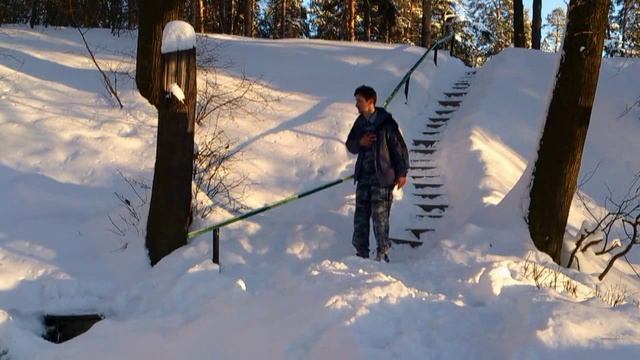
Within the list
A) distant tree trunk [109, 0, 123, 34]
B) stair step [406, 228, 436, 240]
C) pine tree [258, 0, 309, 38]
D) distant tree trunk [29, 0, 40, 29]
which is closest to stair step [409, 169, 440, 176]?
stair step [406, 228, 436, 240]

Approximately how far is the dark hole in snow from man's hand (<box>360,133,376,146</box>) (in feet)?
9.19

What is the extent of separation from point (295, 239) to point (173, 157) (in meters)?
1.63

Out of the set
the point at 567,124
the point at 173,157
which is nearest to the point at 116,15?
the point at 173,157

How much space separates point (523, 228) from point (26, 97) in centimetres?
771

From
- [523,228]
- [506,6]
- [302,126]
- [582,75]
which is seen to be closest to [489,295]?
[523,228]

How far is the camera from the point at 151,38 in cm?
684

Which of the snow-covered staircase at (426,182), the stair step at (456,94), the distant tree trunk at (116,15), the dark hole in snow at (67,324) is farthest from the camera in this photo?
the distant tree trunk at (116,15)

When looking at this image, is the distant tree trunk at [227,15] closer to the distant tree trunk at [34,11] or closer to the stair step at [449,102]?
the distant tree trunk at [34,11]

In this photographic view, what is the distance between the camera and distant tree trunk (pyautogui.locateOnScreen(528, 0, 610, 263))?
609 centimetres

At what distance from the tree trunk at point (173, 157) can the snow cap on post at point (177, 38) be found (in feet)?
0.15

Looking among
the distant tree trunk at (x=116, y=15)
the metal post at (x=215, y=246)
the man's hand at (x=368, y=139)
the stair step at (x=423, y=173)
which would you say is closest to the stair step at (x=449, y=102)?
the stair step at (x=423, y=173)

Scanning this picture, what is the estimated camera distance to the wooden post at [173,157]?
5.78m

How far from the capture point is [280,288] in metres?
4.94

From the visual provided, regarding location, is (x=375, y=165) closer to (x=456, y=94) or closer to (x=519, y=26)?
(x=456, y=94)
